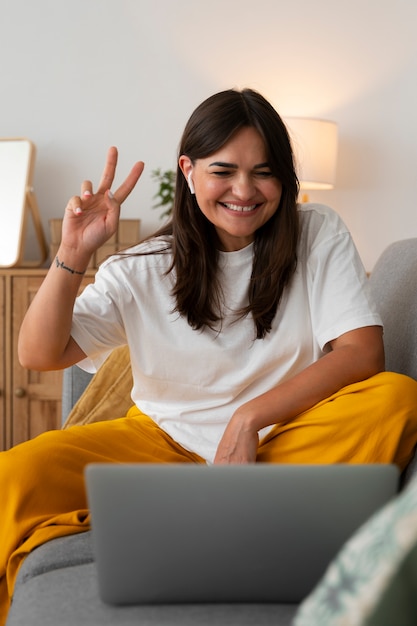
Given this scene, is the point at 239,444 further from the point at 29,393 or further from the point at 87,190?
the point at 29,393

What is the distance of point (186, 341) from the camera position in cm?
177

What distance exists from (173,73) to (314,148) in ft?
2.38

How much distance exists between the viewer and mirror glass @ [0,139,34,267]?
11.7 ft

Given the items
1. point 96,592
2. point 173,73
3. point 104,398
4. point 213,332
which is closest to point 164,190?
point 173,73

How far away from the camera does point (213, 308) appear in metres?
1.78

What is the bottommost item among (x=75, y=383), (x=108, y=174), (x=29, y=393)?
(x=29, y=393)

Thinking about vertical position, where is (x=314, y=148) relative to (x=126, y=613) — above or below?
above

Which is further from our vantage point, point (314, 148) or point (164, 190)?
point (164, 190)

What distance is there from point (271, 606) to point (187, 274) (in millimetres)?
899

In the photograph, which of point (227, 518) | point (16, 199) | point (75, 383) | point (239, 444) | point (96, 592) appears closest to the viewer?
point (227, 518)

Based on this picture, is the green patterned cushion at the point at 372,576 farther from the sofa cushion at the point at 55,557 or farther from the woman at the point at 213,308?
the woman at the point at 213,308

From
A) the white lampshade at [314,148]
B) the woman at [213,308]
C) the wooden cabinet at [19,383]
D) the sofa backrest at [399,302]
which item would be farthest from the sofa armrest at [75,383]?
the white lampshade at [314,148]

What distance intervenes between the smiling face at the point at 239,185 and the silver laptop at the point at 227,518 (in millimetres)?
884

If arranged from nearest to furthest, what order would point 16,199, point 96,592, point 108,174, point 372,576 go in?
point 372,576
point 96,592
point 108,174
point 16,199
